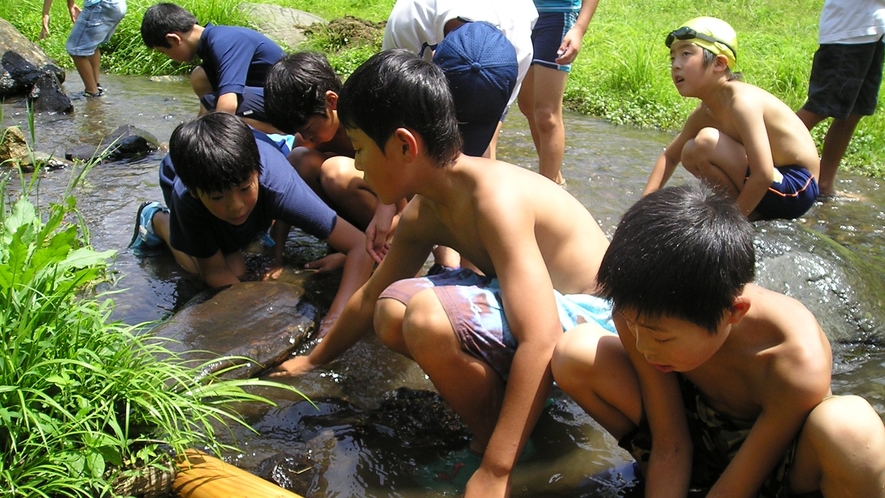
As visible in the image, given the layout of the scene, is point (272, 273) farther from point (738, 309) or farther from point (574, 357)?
point (738, 309)

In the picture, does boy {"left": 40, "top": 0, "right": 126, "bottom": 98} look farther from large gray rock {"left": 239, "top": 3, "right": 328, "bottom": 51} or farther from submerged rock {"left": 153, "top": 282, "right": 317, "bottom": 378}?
submerged rock {"left": 153, "top": 282, "right": 317, "bottom": 378}

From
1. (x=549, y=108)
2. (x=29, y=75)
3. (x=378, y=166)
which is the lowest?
(x=29, y=75)

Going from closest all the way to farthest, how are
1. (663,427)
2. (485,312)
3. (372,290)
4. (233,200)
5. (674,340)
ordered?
1. (674,340)
2. (663,427)
3. (485,312)
4. (372,290)
5. (233,200)

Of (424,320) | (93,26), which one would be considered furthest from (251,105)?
(93,26)

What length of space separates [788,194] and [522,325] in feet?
7.46

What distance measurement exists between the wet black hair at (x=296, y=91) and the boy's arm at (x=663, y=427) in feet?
6.49

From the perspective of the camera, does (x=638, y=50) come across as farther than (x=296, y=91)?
Yes

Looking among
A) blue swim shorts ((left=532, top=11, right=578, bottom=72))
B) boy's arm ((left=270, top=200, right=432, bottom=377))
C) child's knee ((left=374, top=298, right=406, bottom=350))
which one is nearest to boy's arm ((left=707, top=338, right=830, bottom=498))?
child's knee ((left=374, top=298, right=406, bottom=350))

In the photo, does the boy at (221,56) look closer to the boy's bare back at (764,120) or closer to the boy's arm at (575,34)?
the boy's arm at (575,34)

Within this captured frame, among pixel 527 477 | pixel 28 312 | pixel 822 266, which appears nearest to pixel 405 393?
pixel 527 477

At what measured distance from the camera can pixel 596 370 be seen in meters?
2.13

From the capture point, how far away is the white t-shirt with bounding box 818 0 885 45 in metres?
4.75

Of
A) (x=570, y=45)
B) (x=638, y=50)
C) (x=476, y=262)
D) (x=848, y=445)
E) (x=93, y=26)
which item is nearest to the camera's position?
(x=848, y=445)

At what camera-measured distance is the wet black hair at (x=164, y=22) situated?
217 inches
